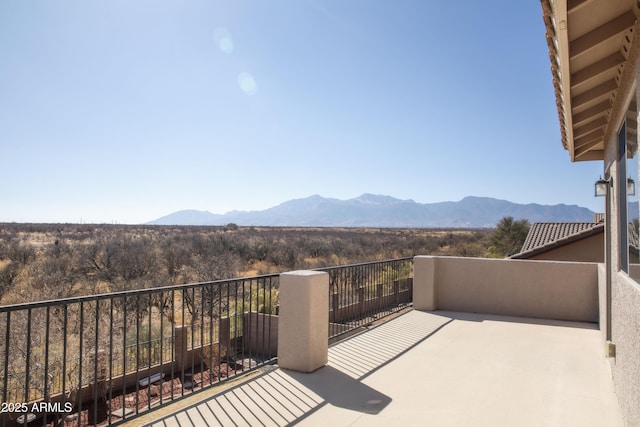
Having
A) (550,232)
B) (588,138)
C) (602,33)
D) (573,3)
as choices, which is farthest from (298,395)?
(550,232)

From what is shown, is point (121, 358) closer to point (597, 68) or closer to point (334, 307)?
point (334, 307)

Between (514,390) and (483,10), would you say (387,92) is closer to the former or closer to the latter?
(483,10)

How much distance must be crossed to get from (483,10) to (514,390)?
38.6 feet

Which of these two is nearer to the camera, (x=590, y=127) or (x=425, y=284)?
(x=590, y=127)

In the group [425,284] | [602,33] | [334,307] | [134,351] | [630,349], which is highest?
[602,33]

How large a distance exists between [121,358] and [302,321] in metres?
4.67

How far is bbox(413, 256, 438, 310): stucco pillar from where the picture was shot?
Result: 29.6 feet

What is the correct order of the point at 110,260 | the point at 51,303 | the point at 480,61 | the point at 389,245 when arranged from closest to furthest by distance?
the point at 51,303 < the point at 480,61 < the point at 110,260 < the point at 389,245

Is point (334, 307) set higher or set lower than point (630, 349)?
lower

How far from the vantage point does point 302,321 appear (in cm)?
501

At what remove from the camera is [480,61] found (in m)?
16.1

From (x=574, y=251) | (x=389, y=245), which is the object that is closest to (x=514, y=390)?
(x=574, y=251)

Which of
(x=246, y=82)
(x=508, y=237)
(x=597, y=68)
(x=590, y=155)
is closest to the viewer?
(x=597, y=68)

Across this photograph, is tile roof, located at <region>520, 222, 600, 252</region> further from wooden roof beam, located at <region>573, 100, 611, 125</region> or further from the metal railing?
wooden roof beam, located at <region>573, 100, 611, 125</region>
